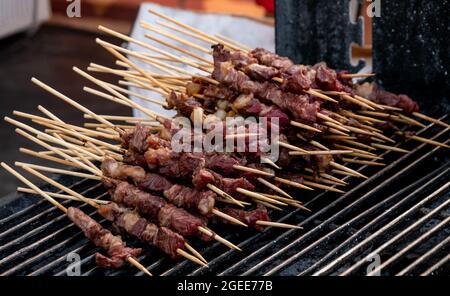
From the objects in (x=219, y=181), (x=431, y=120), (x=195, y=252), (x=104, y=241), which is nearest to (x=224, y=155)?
(x=219, y=181)

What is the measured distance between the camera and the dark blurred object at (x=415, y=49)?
5.00 m

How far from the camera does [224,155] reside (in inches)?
160

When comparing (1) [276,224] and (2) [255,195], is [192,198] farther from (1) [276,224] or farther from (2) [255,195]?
(1) [276,224]

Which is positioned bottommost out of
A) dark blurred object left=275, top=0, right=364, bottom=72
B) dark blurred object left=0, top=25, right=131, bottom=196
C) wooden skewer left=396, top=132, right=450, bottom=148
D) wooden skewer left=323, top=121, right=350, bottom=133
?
dark blurred object left=0, top=25, right=131, bottom=196

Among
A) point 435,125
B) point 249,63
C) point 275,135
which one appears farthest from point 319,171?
point 435,125

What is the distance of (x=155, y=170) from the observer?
13.6 feet

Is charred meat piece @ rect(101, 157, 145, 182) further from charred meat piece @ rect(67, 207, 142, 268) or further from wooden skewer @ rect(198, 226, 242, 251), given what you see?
wooden skewer @ rect(198, 226, 242, 251)

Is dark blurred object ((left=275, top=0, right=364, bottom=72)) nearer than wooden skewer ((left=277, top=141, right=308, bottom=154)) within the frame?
No

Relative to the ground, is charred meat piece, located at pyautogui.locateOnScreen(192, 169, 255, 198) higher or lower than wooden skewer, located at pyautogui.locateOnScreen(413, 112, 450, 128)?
lower

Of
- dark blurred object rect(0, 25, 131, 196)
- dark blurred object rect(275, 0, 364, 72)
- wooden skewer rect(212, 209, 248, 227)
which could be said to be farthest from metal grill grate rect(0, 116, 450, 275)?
dark blurred object rect(0, 25, 131, 196)

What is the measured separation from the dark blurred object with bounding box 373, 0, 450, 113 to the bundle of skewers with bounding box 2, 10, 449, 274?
0.44 meters

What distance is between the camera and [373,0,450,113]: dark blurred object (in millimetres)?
5004
